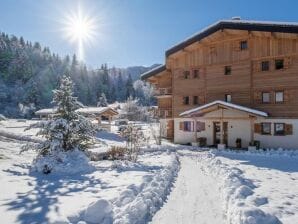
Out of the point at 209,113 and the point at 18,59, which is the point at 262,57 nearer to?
the point at 209,113

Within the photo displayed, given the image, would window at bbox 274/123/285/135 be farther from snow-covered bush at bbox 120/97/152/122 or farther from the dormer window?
snow-covered bush at bbox 120/97/152/122

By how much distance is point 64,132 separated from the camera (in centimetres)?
1691

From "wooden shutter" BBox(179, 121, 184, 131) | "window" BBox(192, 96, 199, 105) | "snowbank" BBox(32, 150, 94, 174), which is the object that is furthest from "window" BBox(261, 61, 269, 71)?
"snowbank" BBox(32, 150, 94, 174)

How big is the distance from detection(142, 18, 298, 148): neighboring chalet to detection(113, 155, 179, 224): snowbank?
53.5 feet

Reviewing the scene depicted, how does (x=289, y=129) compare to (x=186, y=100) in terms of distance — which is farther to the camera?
(x=186, y=100)

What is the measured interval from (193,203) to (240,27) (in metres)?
20.5

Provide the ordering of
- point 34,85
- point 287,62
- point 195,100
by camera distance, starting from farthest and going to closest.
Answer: point 34,85 → point 195,100 → point 287,62

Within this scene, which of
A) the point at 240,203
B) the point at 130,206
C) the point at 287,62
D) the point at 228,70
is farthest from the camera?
the point at 228,70

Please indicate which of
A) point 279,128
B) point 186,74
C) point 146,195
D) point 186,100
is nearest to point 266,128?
point 279,128

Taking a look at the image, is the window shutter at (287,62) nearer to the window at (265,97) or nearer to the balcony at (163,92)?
the window at (265,97)

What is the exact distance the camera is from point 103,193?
10.7 metres

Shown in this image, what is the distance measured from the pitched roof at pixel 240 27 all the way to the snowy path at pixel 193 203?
15.4 metres

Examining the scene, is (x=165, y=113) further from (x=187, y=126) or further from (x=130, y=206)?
(x=130, y=206)

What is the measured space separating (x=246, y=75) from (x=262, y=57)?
6.46 feet
